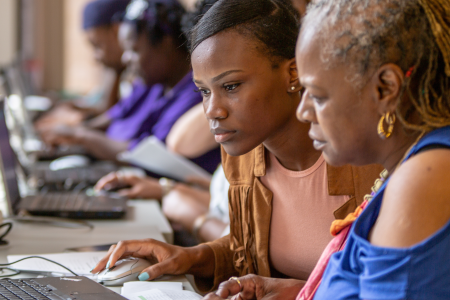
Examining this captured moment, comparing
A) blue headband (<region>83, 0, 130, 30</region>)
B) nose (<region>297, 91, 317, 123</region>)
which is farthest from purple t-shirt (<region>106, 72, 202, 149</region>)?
nose (<region>297, 91, 317, 123</region>)

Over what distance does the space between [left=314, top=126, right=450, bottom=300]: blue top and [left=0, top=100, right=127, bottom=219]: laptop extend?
1.11 meters

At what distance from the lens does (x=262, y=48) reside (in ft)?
3.32

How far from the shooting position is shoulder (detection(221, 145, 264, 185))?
3.94ft

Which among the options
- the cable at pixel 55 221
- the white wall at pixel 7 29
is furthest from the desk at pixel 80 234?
the white wall at pixel 7 29

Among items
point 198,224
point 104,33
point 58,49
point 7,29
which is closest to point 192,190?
point 198,224

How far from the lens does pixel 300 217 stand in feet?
3.64

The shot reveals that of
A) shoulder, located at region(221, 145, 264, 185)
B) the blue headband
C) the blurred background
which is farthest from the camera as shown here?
the blurred background

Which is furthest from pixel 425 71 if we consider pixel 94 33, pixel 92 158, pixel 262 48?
pixel 94 33

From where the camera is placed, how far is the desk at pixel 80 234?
1.31 metres

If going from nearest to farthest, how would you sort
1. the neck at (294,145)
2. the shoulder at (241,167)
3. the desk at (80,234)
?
the neck at (294,145) → the shoulder at (241,167) → the desk at (80,234)

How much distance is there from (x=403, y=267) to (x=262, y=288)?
0.43 meters

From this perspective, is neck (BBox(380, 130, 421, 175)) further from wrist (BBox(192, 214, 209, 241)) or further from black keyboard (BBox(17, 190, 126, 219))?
black keyboard (BBox(17, 190, 126, 219))

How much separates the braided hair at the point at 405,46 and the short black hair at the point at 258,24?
343mm

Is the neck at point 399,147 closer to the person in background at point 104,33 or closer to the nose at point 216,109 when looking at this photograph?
the nose at point 216,109
